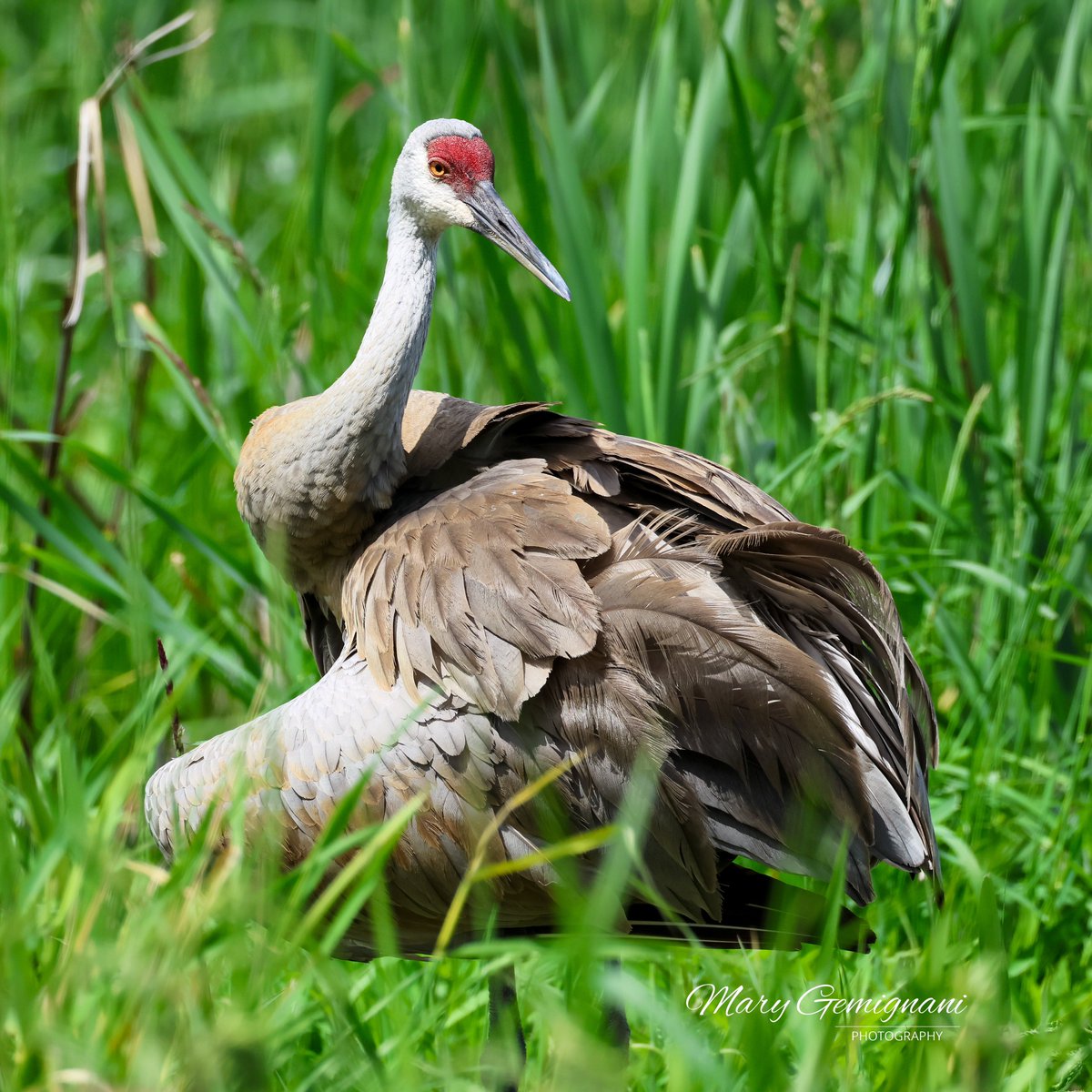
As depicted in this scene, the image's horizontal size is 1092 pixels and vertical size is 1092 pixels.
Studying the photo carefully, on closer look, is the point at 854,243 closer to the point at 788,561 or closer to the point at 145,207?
the point at 788,561

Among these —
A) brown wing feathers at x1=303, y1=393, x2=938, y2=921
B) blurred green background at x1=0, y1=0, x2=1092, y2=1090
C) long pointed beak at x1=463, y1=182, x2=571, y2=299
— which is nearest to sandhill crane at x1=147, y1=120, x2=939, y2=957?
brown wing feathers at x1=303, y1=393, x2=938, y2=921

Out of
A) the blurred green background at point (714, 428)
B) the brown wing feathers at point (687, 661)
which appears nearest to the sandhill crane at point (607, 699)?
the brown wing feathers at point (687, 661)

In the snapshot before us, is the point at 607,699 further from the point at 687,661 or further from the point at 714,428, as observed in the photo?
the point at 714,428

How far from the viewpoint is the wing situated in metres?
2.38

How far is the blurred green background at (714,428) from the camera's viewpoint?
100.0 inches

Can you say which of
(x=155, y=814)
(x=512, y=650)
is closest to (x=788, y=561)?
(x=512, y=650)

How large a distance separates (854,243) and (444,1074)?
2.56 m

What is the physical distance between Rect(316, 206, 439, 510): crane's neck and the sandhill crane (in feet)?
0.13

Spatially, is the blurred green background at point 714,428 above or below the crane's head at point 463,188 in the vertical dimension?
below

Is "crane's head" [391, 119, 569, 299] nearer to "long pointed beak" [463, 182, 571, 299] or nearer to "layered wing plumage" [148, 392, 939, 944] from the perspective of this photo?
"long pointed beak" [463, 182, 571, 299]

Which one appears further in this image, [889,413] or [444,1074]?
[889,413]

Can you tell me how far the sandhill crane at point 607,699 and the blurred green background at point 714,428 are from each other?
185 mm

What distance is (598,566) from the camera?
8.21ft

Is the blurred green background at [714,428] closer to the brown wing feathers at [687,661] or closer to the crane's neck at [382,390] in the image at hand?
the brown wing feathers at [687,661]
